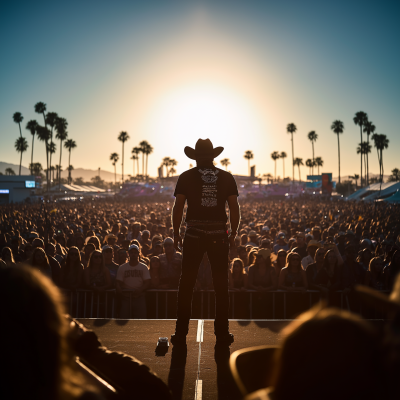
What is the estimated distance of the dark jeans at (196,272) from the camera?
171 inches

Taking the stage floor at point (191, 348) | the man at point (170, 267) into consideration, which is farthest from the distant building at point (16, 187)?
the stage floor at point (191, 348)

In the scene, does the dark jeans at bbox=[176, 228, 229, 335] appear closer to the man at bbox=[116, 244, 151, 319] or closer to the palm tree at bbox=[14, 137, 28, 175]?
the man at bbox=[116, 244, 151, 319]

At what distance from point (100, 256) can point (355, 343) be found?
744cm

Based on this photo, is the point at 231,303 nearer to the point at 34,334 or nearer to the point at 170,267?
the point at 170,267

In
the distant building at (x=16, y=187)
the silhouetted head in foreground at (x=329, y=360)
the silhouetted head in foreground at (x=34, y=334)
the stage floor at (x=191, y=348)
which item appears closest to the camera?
the silhouetted head in foreground at (x=329, y=360)

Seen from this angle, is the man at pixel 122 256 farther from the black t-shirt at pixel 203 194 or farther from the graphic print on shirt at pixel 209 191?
the graphic print on shirt at pixel 209 191

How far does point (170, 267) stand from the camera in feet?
28.9

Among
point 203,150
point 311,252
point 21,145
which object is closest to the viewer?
point 203,150

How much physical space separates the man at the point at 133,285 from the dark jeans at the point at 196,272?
3.18m

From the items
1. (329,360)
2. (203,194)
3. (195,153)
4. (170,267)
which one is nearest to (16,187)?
(170,267)

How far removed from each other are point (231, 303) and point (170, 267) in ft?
5.76

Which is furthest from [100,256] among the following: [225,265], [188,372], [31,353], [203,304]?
[31,353]

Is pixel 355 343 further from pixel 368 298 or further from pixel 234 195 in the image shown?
pixel 234 195

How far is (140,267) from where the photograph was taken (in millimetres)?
7875
